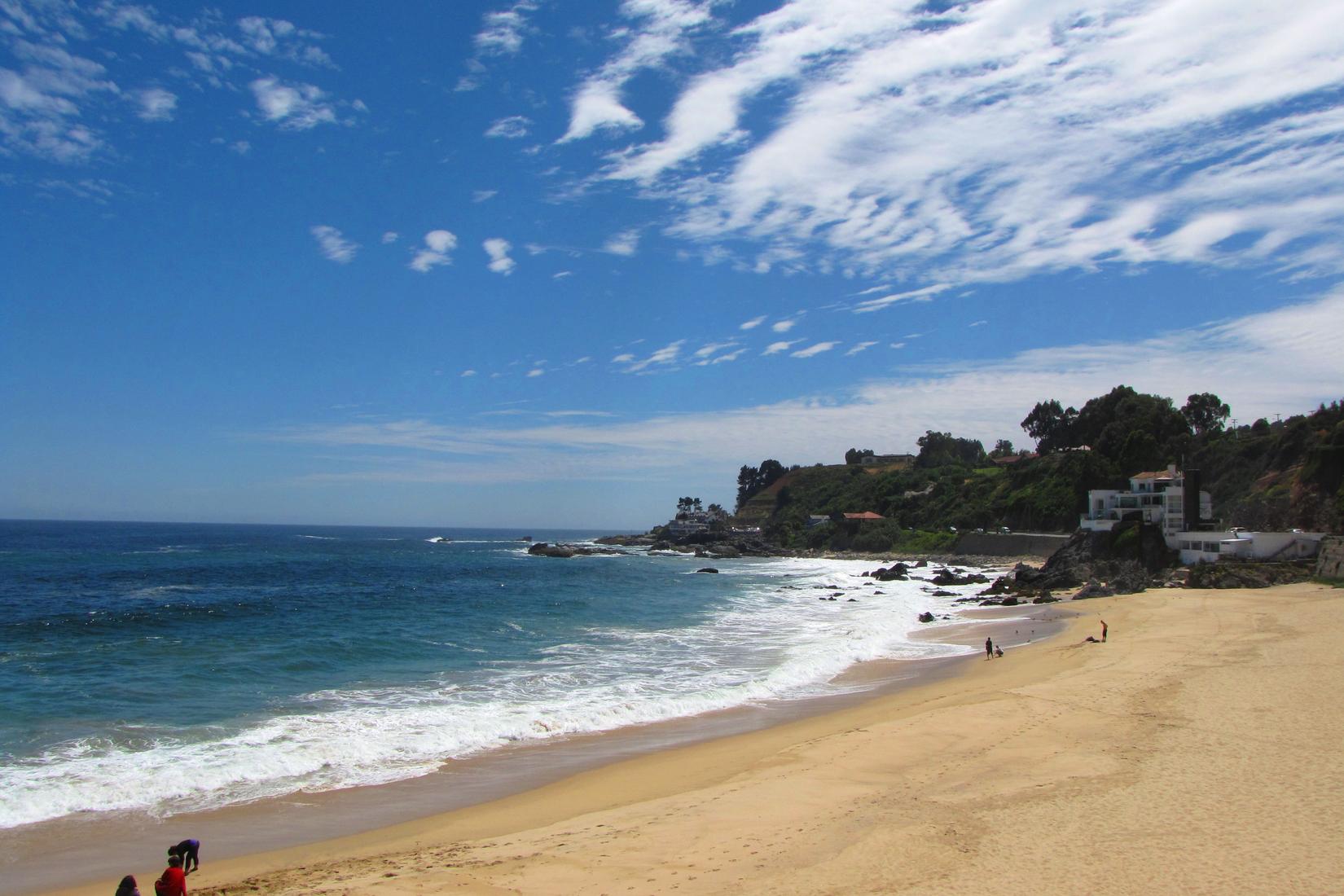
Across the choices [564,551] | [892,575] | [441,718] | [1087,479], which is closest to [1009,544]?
[1087,479]

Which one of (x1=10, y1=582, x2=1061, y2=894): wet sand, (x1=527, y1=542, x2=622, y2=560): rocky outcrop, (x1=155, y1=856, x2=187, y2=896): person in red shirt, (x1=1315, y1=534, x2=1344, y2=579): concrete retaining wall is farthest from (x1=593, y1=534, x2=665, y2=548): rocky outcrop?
(x1=155, y1=856, x2=187, y2=896): person in red shirt

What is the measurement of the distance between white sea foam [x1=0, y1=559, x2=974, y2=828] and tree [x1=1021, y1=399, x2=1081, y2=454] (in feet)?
260

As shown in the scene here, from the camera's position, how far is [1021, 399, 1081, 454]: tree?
99750 mm

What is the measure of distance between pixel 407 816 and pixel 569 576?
48.8 metres

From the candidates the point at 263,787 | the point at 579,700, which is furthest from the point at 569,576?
→ the point at 263,787

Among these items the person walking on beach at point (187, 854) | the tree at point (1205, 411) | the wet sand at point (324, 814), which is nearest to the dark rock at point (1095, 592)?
the wet sand at point (324, 814)

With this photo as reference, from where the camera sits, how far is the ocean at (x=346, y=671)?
13414mm

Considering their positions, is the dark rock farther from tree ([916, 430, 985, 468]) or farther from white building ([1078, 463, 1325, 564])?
tree ([916, 430, 985, 468])

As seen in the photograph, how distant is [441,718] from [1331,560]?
41413 millimetres

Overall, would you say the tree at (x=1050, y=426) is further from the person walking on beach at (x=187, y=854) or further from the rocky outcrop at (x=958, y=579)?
the person walking on beach at (x=187, y=854)

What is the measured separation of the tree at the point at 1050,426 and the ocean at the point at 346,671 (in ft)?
206

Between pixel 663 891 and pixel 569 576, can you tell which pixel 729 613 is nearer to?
pixel 569 576

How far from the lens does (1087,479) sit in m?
71.4

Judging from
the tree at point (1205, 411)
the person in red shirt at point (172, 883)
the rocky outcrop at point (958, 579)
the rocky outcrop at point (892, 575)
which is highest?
the tree at point (1205, 411)
